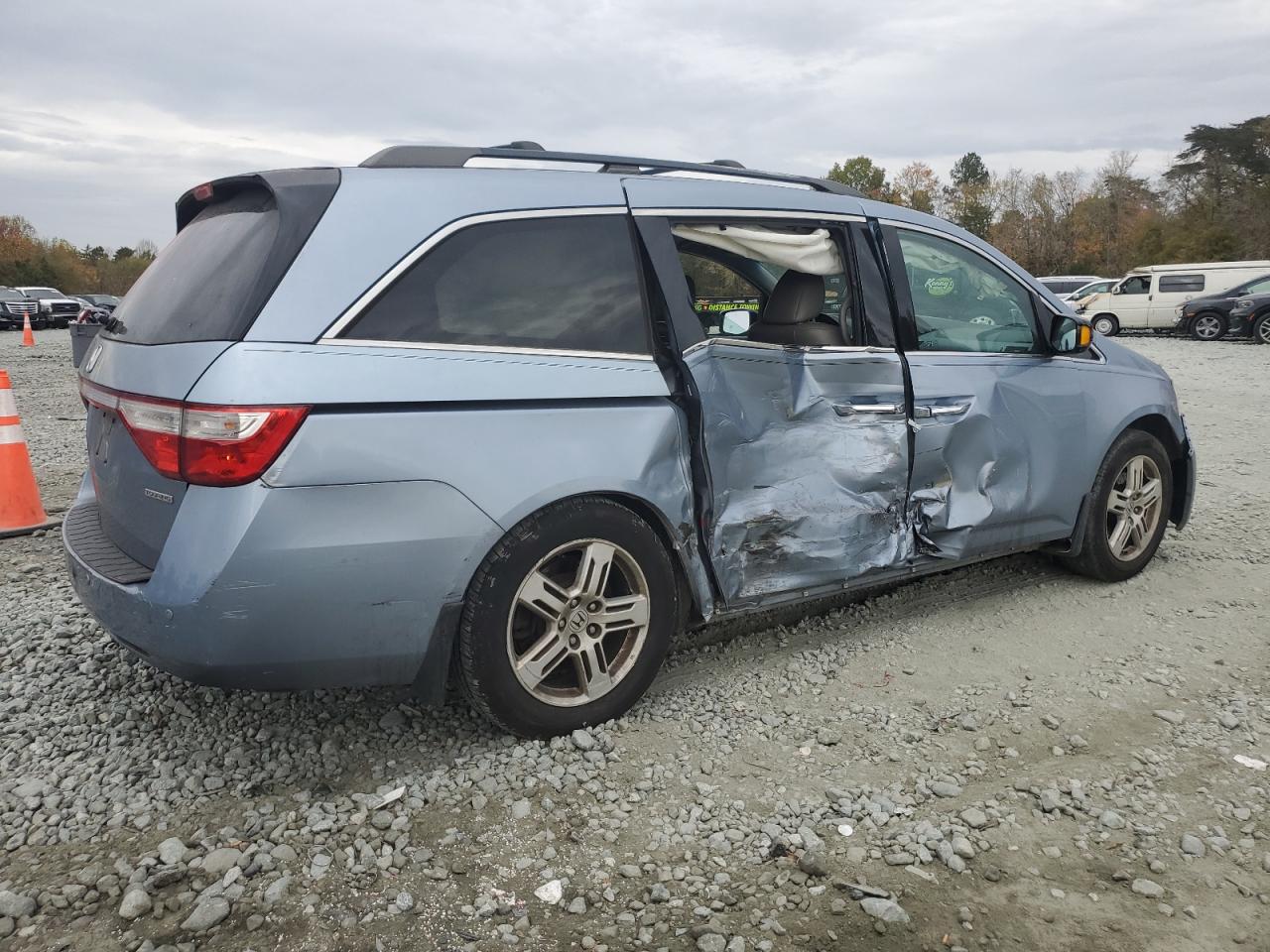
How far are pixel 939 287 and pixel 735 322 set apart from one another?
3.28ft

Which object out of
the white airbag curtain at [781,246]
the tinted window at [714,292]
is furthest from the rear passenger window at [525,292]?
the white airbag curtain at [781,246]

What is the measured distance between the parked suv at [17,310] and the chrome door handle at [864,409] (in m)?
36.2

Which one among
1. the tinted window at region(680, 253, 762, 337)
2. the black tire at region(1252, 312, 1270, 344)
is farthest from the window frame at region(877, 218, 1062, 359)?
the black tire at region(1252, 312, 1270, 344)

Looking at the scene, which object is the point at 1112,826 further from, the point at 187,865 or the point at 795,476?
the point at 187,865

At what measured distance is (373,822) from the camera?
272 cm

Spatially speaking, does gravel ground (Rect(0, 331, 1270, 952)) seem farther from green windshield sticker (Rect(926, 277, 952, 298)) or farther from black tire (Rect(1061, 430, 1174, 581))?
green windshield sticker (Rect(926, 277, 952, 298))

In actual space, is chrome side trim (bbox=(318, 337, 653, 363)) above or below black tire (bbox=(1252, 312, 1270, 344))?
above

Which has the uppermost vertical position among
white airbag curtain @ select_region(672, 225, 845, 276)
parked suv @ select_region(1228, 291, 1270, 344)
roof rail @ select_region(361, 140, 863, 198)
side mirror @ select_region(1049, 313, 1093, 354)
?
roof rail @ select_region(361, 140, 863, 198)

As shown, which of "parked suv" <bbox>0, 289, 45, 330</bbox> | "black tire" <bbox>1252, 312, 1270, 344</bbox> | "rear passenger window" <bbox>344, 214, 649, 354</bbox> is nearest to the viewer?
"rear passenger window" <bbox>344, 214, 649, 354</bbox>

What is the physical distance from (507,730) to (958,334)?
252 cm

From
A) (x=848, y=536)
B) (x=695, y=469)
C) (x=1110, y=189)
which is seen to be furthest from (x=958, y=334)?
(x=1110, y=189)

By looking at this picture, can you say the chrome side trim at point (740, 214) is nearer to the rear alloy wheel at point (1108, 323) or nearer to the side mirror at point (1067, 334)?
the side mirror at point (1067, 334)

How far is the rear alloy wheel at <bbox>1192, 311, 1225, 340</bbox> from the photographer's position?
22891 mm

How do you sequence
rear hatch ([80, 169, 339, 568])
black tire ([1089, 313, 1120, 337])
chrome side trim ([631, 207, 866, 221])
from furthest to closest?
black tire ([1089, 313, 1120, 337]) < chrome side trim ([631, 207, 866, 221]) < rear hatch ([80, 169, 339, 568])
